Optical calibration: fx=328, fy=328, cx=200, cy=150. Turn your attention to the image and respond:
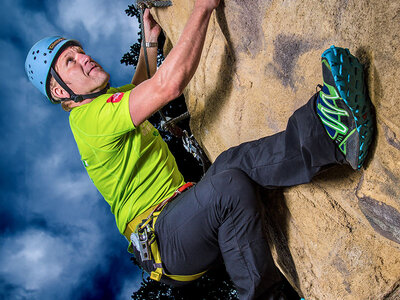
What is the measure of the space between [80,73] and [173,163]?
3.35 feet

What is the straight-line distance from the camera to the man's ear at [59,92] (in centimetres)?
271

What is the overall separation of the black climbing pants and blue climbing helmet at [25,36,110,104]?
123cm

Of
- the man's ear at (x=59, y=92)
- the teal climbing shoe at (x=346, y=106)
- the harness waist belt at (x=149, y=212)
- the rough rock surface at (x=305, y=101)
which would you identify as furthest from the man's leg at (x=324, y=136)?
the man's ear at (x=59, y=92)

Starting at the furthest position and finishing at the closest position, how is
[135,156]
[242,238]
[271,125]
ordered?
1. [135,156]
2. [271,125]
3. [242,238]

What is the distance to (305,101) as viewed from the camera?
1.87 meters

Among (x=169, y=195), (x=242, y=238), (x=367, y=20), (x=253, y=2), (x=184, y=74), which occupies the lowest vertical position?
(x=242, y=238)

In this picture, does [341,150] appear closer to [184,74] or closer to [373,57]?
[373,57]

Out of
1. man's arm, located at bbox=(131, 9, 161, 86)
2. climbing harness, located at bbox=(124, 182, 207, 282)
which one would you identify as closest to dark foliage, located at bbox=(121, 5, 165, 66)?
man's arm, located at bbox=(131, 9, 161, 86)

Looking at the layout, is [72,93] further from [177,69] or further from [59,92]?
[177,69]

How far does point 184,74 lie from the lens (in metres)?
1.94

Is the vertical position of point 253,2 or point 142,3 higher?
point 142,3

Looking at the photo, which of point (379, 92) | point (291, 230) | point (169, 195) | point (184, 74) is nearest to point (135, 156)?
point (169, 195)

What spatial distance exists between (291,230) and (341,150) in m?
0.91

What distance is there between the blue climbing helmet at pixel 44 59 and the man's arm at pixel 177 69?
109 centimetres
